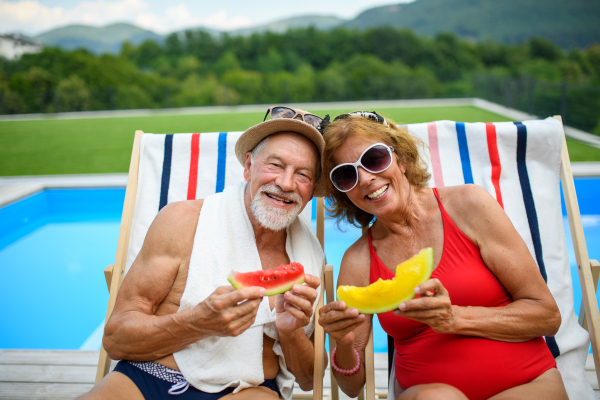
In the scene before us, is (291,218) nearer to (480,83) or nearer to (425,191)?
(425,191)

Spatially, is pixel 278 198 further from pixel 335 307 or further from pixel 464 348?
pixel 464 348

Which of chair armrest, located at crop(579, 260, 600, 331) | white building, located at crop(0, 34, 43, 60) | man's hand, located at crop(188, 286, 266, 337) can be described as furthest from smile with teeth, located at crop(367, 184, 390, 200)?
white building, located at crop(0, 34, 43, 60)

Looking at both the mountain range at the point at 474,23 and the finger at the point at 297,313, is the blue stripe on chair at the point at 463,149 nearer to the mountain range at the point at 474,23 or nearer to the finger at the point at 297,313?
the finger at the point at 297,313

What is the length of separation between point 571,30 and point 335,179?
91462 millimetres

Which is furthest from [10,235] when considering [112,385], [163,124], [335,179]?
[163,124]

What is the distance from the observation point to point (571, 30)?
74375mm

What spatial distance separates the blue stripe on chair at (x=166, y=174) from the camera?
340 cm

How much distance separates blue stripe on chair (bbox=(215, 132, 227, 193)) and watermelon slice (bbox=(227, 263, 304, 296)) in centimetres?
150

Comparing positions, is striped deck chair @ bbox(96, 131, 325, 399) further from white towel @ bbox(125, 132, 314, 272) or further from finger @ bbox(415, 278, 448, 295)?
finger @ bbox(415, 278, 448, 295)

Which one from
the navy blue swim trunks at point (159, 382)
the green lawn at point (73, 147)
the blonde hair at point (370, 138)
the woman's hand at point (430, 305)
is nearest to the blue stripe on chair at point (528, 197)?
the blonde hair at point (370, 138)

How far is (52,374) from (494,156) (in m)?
3.87

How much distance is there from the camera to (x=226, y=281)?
2.35 m

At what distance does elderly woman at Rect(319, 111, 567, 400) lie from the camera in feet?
6.58

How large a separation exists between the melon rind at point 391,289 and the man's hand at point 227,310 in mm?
435
